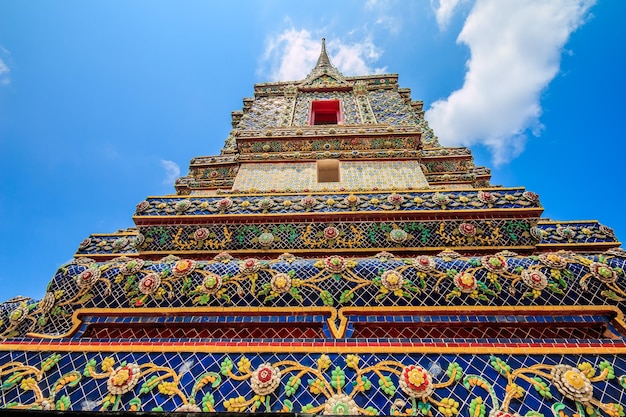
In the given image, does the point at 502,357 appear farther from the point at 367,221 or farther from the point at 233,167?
the point at 233,167

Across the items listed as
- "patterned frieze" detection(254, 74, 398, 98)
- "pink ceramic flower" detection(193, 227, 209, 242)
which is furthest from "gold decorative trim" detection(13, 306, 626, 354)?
"patterned frieze" detection(254, 74, 398, 98)

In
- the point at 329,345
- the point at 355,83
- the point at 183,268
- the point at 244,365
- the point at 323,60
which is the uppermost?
the point at 323,60

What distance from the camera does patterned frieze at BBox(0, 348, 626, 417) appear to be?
216 cm

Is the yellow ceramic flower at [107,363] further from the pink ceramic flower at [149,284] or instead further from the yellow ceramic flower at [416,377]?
the yellow ceramic flower at [416,377]

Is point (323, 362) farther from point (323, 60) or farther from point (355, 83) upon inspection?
point (323, 60)

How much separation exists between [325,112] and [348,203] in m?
7.01

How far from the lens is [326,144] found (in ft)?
23.1

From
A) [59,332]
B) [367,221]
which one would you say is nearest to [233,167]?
[367,221]

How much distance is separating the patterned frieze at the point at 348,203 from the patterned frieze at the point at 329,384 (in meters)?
2.35

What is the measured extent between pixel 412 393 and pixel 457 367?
40 cm

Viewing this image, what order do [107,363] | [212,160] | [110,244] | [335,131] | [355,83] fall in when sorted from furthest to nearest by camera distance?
[355,83], [212,160], [335,131], [110,244], [107,363]

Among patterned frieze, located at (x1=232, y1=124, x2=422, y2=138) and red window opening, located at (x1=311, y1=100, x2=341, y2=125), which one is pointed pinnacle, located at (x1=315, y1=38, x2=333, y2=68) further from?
patterned frieze, located at (x1=232, y1=124, x2=422, y2=138)

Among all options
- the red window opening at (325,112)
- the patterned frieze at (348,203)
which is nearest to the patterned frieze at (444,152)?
the patterned frieze at (348,203)

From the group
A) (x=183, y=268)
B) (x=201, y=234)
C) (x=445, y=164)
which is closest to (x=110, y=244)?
(x=201, y=234)
